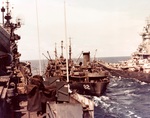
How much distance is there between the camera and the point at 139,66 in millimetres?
81312

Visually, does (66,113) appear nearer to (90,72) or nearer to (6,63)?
(6,63)

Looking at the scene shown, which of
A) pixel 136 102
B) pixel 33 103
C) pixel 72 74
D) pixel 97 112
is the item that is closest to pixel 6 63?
pixel 33 103

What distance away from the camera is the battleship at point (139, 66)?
77.9m

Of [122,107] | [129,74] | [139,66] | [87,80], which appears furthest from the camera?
[129,74]

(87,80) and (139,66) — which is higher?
(139,66)

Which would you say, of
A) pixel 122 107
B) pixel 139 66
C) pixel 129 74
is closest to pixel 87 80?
pixel 122 107

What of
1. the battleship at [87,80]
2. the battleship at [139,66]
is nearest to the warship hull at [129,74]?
the battleship at [139,66]

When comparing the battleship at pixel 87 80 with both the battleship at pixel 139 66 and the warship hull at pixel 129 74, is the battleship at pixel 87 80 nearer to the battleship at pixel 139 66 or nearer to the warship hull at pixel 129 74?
the warship hull at pixel 129 74

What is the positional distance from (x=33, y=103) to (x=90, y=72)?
138 feet

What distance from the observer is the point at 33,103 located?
1112 centimetres

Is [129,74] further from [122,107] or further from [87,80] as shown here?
[122,107]

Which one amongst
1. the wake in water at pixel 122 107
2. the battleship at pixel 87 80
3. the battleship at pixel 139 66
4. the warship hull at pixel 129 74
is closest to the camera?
the wake in water at pixel 122 107

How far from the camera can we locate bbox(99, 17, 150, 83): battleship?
255 ft

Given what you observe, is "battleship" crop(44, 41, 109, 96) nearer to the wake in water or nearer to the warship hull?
the wake in water
